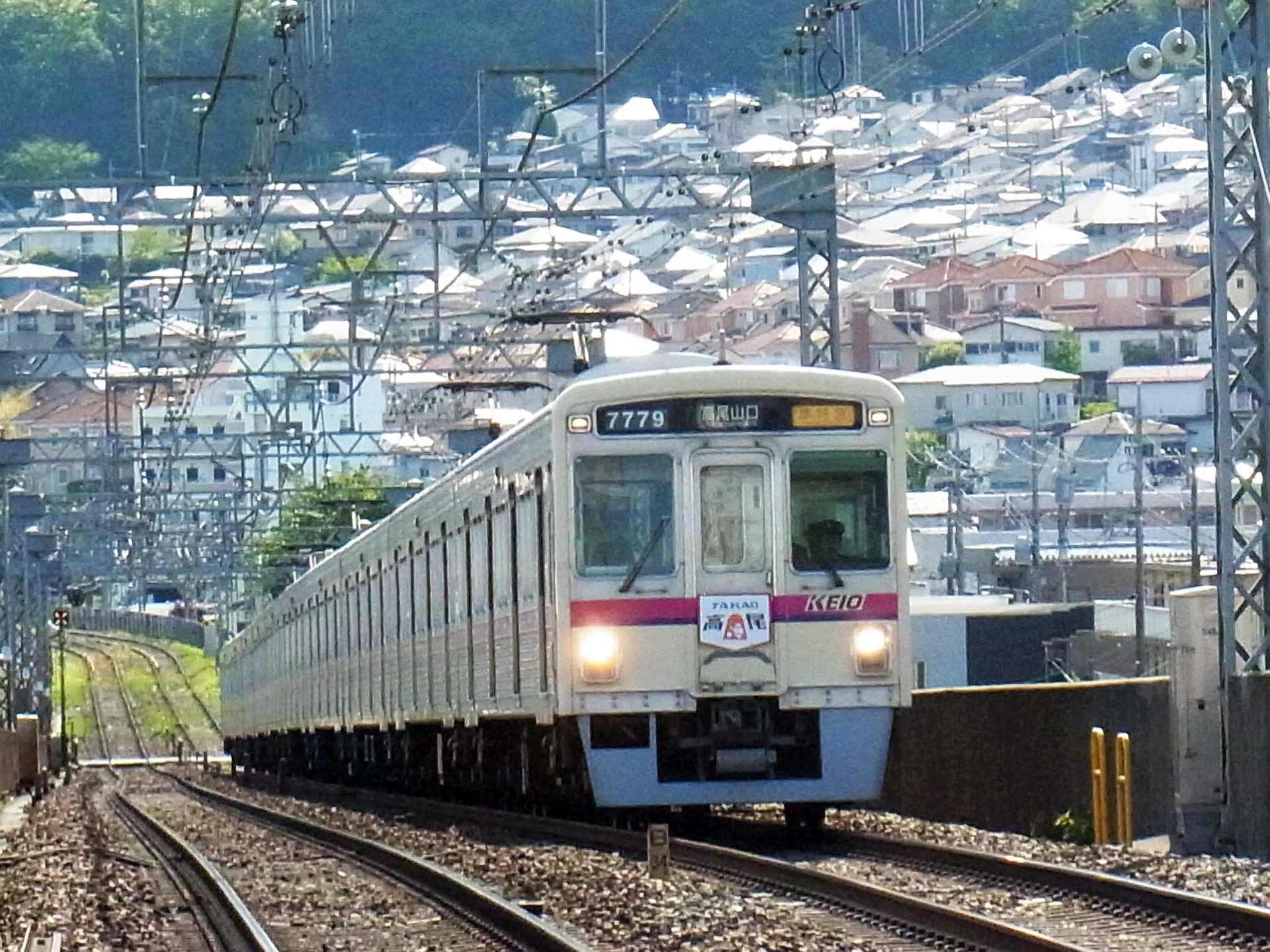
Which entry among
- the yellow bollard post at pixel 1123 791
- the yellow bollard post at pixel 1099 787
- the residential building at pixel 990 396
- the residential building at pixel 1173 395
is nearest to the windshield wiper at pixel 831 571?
the yellow bollard post at pixel 1123 791

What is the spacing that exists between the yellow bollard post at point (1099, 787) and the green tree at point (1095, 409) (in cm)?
6937

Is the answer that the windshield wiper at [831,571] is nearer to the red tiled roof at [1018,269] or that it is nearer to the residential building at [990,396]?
the residential building at [990,396]

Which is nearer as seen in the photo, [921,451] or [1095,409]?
[921,451]

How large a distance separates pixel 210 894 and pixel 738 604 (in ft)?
9.98

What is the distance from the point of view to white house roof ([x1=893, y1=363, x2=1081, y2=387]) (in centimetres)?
7400

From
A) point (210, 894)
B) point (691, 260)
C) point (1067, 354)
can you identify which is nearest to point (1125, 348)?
point (1067, 354)

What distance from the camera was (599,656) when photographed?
15.2 m

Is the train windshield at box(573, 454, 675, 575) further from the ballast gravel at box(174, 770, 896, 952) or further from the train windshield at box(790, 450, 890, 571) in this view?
the ballast gravel at box(174, 770, 896, 952)

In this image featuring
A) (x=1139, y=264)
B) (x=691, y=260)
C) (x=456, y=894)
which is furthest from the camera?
(x=691, y=260)

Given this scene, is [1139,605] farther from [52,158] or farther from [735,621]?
[52,158]

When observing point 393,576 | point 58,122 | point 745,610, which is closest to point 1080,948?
point 745,610

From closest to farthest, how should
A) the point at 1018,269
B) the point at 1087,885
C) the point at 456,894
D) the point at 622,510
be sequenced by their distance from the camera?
1. the point at 1087,885
2. the point at 456,894
3. the point at 622,510
4. the point at 1018,269

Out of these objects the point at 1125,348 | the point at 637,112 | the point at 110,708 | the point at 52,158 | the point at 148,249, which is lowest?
the point at 110,708

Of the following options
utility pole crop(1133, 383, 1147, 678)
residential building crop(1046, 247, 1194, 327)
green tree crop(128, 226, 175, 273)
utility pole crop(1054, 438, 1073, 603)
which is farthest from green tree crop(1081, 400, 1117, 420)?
utility pole crop(1133, 383, 1147, 678)
